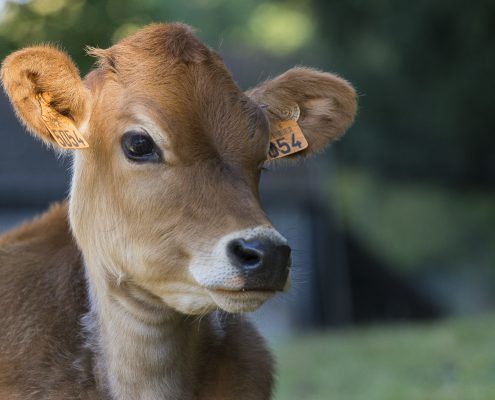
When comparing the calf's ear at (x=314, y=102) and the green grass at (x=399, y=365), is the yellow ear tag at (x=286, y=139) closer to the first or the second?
the calf's ear at (x=314, y=102)

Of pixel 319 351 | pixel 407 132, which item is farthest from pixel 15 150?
pixel 319 351

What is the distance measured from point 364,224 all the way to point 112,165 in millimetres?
23093

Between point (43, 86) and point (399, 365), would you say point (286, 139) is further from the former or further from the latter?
Result: point (399, 365)

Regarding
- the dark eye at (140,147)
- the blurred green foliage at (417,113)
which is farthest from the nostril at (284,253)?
the blurred green foliage at (417,113)

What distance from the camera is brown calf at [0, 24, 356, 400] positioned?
530cm

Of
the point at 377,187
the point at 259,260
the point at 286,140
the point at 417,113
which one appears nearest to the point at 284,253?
the point at 259,260

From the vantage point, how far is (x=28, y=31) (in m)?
9.44

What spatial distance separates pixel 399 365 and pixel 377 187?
14646mm

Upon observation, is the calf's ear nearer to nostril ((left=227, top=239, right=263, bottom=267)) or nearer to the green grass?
nostril ((left=227, top=239, right=263, bottom=267))

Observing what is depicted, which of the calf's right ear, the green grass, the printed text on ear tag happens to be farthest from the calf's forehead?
the green grass

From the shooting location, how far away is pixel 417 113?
21.3m

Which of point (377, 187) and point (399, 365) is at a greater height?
point (399, 365)

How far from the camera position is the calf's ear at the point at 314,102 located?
646cm

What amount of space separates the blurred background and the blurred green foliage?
3 centimetres
